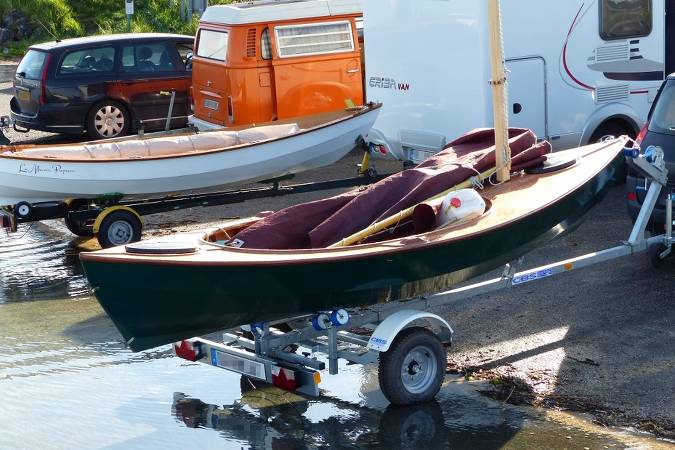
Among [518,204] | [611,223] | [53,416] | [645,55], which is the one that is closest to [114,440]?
[53,416]

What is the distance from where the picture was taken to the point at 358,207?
727 centimetres

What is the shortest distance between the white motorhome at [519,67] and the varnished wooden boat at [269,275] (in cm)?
408

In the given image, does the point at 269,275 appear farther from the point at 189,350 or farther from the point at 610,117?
the point at 610,117

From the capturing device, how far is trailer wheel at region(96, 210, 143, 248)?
1066 centimetres

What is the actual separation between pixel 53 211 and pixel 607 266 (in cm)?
540

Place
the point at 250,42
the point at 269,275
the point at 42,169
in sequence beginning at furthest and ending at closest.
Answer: the point at 250,42, the point at 42,169, the point at 269,275

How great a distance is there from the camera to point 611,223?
1101cm

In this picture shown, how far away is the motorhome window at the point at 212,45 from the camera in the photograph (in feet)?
43.5

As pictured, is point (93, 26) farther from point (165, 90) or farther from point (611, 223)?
point (611, 223)

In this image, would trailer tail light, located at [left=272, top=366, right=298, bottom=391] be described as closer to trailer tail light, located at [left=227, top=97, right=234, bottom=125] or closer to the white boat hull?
the white boat hull

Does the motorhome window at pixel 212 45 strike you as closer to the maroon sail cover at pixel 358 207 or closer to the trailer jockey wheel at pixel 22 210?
the trailer jockey wheel at pixel 22 210

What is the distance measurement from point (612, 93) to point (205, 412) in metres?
6.97

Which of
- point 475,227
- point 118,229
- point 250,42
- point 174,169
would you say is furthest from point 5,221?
point 475,227

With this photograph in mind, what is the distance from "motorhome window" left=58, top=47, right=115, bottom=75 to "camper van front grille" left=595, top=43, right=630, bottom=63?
24.7 feet
